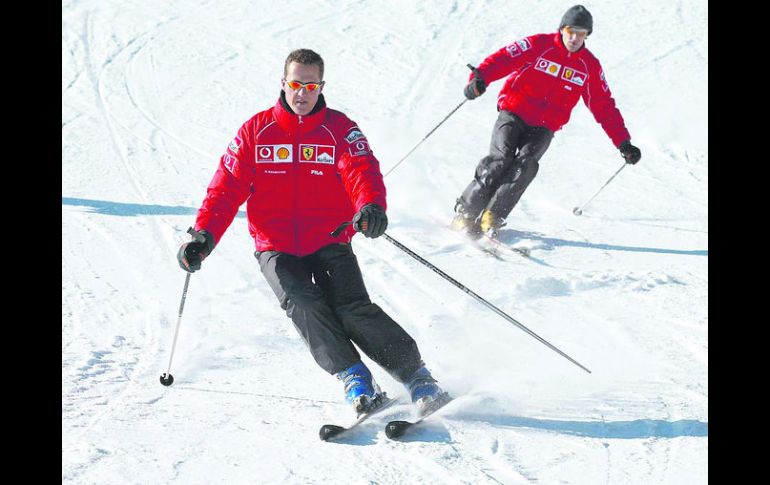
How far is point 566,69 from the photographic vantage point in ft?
22.9

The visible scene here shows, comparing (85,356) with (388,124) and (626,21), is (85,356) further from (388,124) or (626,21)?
(626,21)

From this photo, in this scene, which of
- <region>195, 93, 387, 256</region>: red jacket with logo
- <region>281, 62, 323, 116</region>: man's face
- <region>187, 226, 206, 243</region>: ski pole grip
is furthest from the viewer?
<region>195, 93, 387, 256</region>: red jacket with logo

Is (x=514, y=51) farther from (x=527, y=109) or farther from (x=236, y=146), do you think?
(x=236, y=146)

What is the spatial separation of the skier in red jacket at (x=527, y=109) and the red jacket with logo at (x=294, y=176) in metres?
2.67

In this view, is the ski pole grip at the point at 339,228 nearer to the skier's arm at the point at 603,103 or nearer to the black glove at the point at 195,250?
the black glove at the point at 195,250

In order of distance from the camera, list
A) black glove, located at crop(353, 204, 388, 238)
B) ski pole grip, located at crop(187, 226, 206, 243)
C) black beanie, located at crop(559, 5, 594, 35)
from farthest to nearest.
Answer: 1. black beanie, located at crop(559, 5, 594, 35)
2. ski pole grip, located at crop(187, 226, 206, 243)
3. black glove, located at crop(353, 204, 388, 238)

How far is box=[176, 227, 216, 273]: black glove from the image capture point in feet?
14.0

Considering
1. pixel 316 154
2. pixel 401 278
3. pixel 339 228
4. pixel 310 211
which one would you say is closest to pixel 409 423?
pixel 339 228

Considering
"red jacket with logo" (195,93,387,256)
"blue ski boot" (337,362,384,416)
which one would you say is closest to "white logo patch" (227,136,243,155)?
"red jacket with logo" (195,93,387,256)

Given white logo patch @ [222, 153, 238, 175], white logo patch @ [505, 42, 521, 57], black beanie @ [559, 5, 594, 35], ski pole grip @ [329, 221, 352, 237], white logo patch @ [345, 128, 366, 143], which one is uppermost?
black beanie @ [559, 5, 594, 35]

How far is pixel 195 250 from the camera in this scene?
430 cm

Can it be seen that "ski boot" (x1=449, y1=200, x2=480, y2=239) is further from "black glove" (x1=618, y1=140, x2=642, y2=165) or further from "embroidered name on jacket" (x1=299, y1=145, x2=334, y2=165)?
"embroidered name on jacket" (x1=299, y1=145, x2=334, y2=165)

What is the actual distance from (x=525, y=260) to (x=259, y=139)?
111 inches

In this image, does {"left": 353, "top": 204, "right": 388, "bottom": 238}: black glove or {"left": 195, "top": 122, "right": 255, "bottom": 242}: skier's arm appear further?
{"left": 195, "top": 122, "right": 255, "bottom": 242}: skier's arm
